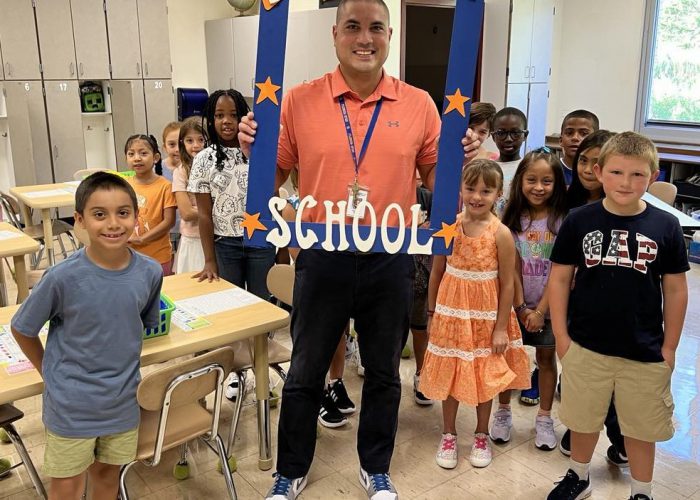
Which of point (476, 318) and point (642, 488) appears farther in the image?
point (476, 318)

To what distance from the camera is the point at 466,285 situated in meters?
2.40

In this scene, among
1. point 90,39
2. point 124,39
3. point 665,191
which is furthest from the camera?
point 124,39

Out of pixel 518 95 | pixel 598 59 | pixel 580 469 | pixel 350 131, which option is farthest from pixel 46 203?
pixel 598 59

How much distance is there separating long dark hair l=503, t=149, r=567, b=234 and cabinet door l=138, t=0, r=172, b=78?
553 centimetres

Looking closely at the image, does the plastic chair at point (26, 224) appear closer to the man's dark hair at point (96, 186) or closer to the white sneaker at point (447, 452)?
the man's dark hair at point (96, 186)

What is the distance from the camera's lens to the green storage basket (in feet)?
6.56

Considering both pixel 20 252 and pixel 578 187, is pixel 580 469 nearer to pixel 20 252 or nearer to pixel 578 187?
pixel 578 187

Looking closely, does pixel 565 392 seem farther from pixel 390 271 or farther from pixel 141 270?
pixel 141 270

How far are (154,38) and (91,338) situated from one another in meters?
5.99

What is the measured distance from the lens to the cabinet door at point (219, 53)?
23.4ft

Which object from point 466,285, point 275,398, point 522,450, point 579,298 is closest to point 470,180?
point 466,285

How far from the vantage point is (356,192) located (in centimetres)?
183

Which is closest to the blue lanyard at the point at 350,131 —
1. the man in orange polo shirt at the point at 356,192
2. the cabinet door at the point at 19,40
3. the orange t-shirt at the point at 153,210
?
the man in orange polo shirt at the point at 356,192

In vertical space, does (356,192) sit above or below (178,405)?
above
